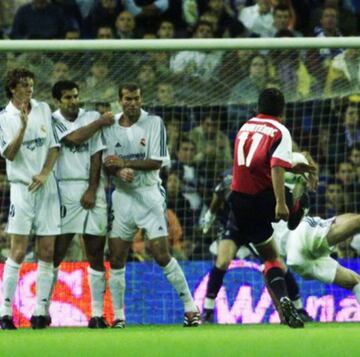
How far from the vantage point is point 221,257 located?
12375 millimetres

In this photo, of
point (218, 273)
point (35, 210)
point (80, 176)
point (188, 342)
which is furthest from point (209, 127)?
point (188, 342)

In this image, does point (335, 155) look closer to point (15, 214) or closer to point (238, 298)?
point (238, 298)

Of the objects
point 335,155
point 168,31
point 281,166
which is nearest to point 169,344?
point 281,166

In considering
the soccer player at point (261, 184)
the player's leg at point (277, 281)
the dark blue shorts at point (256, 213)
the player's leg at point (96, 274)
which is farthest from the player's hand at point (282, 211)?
the player's leg at point (96, 274)

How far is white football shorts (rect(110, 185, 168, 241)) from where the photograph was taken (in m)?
11.8

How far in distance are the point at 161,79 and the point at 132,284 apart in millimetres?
1892

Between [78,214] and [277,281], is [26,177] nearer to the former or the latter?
[78,214]

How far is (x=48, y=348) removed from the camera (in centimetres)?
880

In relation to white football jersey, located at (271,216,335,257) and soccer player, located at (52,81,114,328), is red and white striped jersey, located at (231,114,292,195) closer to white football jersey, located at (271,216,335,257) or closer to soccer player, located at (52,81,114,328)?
white football jersey, located at (271,216,335,257)

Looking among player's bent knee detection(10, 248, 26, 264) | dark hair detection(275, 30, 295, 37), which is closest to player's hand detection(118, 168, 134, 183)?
player's bent knee detection(10, 248, 26, 264)

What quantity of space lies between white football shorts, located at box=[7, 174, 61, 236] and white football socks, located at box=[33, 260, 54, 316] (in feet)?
0.86

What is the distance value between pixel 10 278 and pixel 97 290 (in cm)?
81

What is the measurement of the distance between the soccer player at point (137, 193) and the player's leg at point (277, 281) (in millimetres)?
888

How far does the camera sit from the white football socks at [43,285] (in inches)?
453
